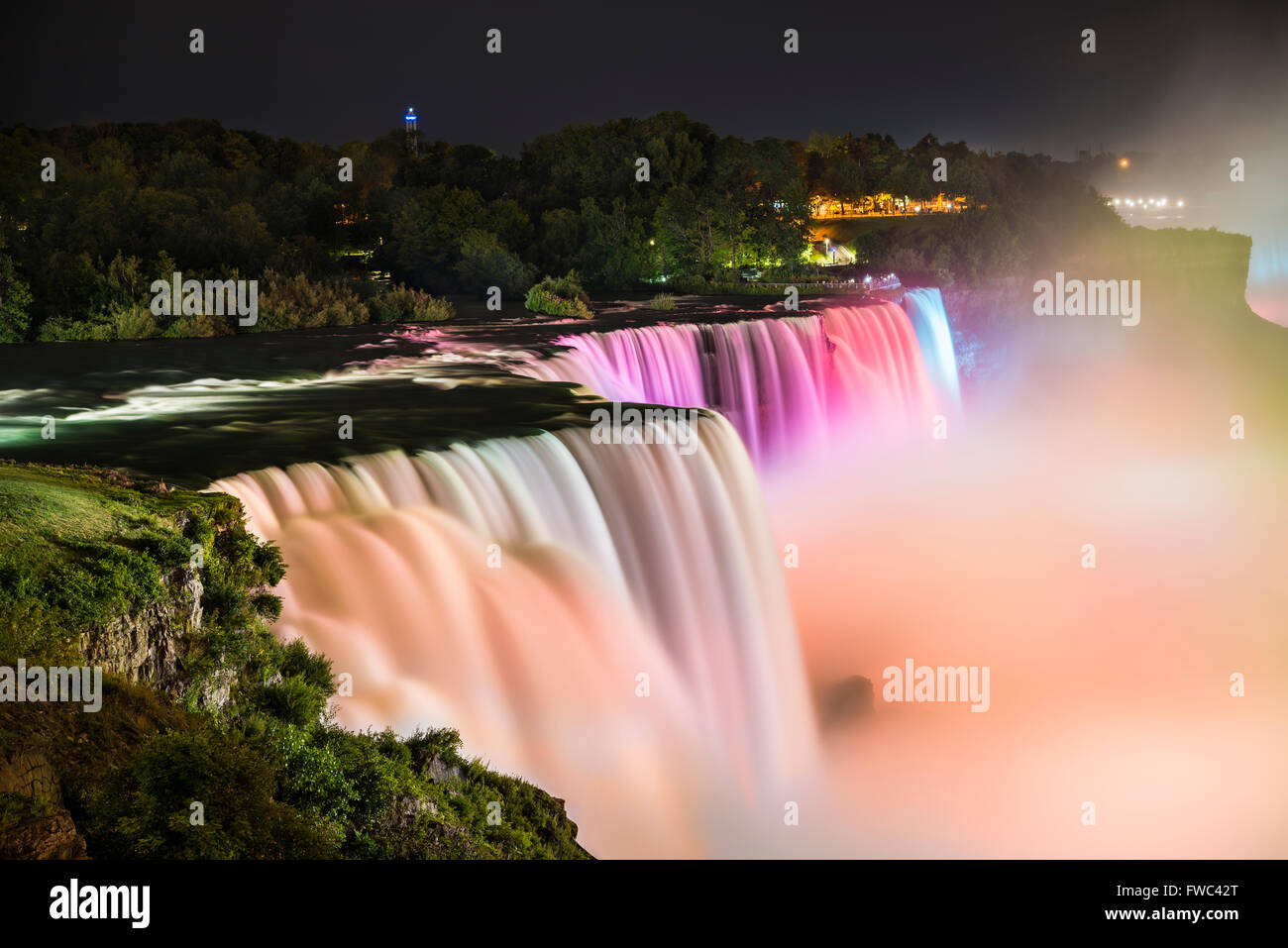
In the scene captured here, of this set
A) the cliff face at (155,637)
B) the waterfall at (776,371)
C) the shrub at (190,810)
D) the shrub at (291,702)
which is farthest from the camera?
the waterfall at (776,371)

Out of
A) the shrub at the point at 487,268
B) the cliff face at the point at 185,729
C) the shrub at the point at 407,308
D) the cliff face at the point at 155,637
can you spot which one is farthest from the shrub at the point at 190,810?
the shrub at the point at 487,268

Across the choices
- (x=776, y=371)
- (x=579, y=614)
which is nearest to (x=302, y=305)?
(x=776, y=371)

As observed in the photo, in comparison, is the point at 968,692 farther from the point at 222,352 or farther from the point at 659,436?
the point at 222,352

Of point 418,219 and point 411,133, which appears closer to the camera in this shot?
point 418,219

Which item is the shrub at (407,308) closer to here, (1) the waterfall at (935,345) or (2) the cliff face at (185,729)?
(1) the waterfall at (935,345)

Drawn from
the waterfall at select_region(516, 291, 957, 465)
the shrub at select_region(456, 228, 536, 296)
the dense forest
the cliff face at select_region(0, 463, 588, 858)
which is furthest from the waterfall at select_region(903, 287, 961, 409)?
the cliff face at select_region(0, 463, 588, 858)

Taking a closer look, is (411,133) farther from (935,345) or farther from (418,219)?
(935,345)
